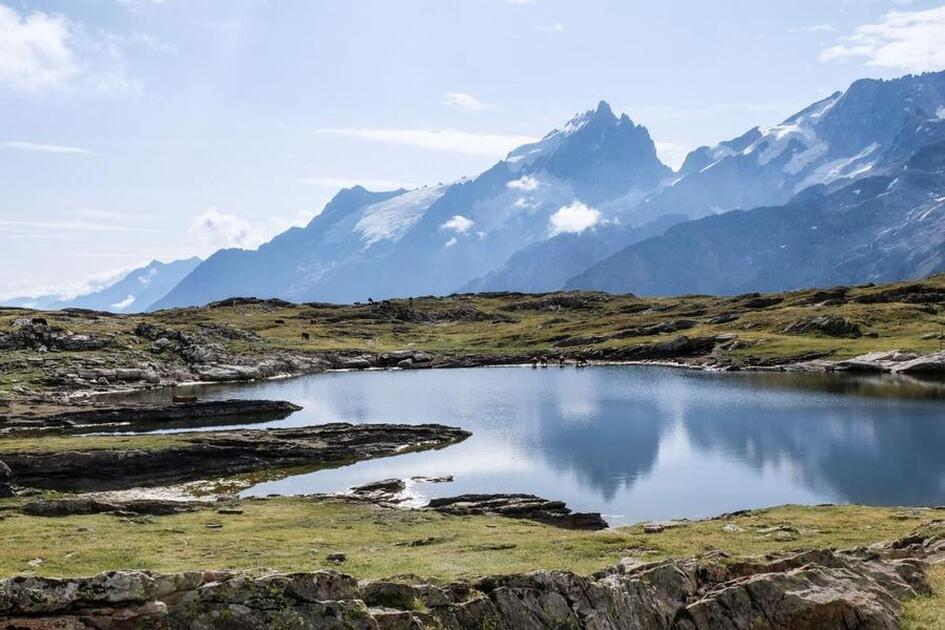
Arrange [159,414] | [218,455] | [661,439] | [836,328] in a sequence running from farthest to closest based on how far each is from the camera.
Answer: [836,328] < [159,414] < [661,439] < [218,455]

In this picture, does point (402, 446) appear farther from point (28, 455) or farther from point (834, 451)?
point (834, 451)

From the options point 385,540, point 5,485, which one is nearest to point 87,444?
point 5,485

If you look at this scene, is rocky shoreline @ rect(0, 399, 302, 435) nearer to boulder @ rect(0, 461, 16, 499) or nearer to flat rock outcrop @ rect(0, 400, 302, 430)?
flat rock outcrop @ rect(0, 400, 302, 430)

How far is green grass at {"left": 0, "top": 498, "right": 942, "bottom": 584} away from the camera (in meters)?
37.3

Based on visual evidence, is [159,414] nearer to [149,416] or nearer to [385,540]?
[149,416]

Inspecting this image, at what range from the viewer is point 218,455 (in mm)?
87125

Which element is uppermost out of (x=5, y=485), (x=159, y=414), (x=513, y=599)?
(x=513, y=599)

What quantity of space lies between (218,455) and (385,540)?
4458 centimetres

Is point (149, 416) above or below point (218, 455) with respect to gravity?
above

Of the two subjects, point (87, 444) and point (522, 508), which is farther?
point (87, 444)

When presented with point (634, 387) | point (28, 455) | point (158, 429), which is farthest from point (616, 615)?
point (634, 387)

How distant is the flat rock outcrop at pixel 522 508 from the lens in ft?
203

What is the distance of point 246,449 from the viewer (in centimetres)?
8981

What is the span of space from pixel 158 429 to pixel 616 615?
10312 centimetres
